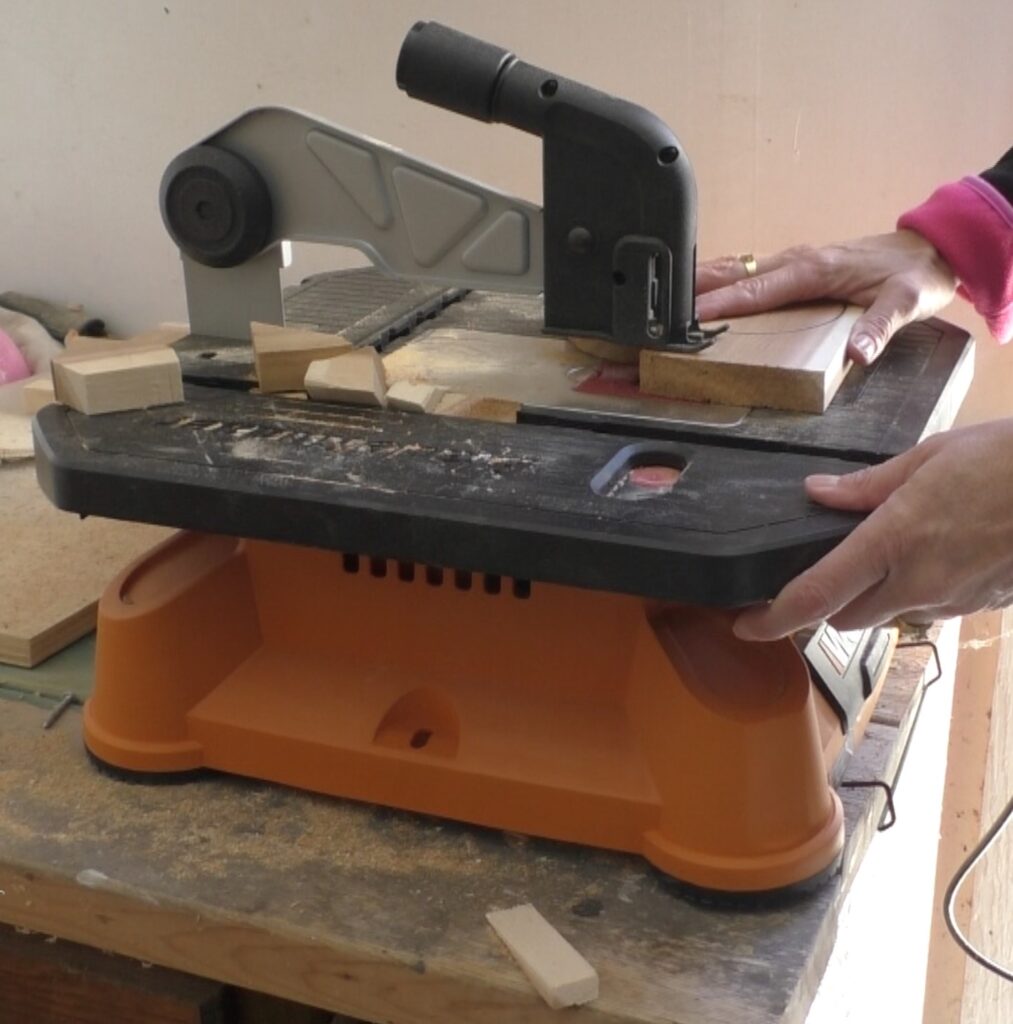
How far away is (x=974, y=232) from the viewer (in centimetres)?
110

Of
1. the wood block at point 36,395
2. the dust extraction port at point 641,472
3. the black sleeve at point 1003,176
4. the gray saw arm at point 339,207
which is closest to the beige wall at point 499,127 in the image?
the black sleeve at point 1003,176

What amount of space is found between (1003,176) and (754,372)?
396 millimetres

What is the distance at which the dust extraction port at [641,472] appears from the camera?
2.34 ft

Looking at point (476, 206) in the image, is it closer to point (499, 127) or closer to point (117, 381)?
point (117, 381)

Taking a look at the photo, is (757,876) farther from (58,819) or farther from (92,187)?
(92,187)

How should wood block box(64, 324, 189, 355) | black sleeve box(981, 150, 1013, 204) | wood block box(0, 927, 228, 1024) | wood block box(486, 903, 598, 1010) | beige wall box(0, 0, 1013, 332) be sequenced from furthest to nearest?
beige wall box(0, 0, 1013, 332) → black sleeve box(981, 150, 1013, 204) → wood block box(64, 324, 189, 355) → wood block box(0, 927, 228, 1024) → wood block box(486, 903, 598, 1010)

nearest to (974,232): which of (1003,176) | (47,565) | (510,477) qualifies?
(1003,176)

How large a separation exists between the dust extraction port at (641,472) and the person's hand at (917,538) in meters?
0.08

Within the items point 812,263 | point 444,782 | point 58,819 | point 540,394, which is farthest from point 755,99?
point 58,819

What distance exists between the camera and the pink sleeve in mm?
1098

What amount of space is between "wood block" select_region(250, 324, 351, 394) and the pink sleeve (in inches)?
20.8

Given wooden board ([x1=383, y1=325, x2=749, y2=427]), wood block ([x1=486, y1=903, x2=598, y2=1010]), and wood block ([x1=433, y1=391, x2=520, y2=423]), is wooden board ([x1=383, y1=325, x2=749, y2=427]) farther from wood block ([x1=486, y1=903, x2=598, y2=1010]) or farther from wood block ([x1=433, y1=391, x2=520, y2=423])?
wood block ([x1=486, y1=903, x2=598, y2=1010])

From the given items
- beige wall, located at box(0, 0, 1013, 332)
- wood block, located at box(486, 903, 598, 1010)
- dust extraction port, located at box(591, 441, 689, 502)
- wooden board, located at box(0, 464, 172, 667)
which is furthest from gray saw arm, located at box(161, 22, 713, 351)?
beige wall, located at box(0, 0, 1013, 332)

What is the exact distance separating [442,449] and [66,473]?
22cm
